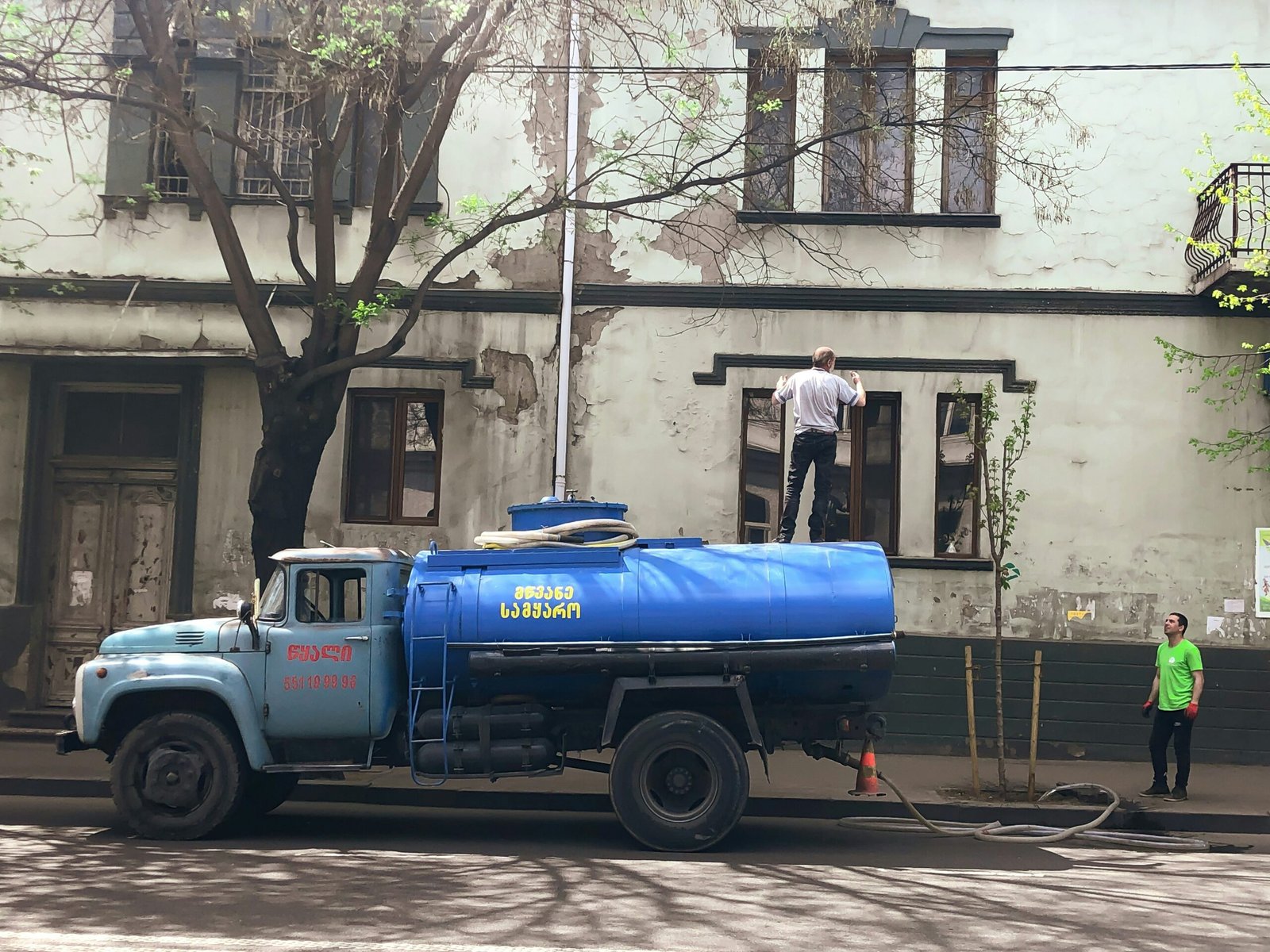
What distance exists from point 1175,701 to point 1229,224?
5785mm

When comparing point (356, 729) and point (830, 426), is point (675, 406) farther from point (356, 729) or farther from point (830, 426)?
point (356, 729)

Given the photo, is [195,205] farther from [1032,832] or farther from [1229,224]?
[1229,224]

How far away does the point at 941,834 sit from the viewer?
34.3 ft

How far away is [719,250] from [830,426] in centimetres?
394

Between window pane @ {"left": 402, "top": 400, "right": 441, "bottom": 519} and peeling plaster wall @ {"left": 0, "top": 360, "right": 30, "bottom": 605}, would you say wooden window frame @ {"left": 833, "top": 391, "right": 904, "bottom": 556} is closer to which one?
window pane @ {"left": 402, "top": 400, "right": 441, "bottom": 519}

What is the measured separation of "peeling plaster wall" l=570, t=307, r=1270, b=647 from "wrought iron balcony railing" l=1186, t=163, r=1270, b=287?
81cm

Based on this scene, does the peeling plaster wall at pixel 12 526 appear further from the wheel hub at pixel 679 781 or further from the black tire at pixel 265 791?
the wheel hub at pixel 679 781

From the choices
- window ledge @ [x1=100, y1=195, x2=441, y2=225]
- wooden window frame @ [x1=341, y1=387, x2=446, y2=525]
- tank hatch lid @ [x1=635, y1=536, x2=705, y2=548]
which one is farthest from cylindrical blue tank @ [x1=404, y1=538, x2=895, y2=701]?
window ledge @ [x1=100, y1=195, x2=441, y2=225]

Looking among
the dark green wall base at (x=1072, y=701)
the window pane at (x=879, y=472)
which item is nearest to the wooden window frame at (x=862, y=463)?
the window pane at (x=879, y=472)

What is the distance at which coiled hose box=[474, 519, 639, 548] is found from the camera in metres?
10.0

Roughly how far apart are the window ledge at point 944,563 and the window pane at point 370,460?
6062 mm

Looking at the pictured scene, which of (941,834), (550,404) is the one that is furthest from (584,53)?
(941,834)

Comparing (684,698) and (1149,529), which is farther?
(1149,529)

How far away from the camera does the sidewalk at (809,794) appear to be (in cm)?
1130
